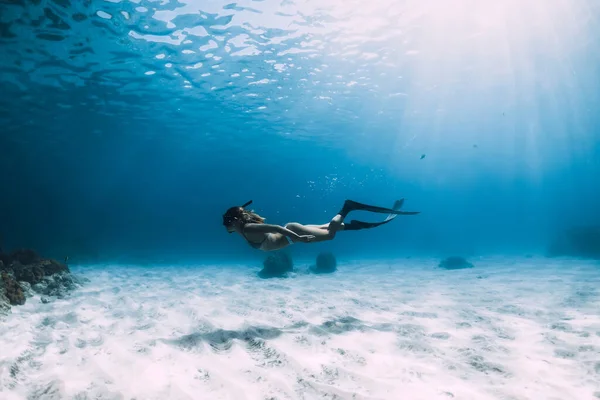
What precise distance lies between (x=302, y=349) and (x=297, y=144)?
115 feet

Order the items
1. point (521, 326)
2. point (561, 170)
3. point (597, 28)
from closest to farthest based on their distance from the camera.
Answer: point (521, 326) < point (597, 28) < point (561, 170)

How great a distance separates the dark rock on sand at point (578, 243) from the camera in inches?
897

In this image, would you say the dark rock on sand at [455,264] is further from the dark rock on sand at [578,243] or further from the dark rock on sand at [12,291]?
the dark rock on sand at [12,291]

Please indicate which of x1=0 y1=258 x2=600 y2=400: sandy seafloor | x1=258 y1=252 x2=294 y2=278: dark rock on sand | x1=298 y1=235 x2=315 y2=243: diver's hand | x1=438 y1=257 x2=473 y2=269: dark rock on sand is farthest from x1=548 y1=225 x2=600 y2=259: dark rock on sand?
x1=298 y1=235 x2=315 y2=243: diver's hand

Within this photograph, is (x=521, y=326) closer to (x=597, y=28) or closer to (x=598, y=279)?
(x=598, y=279)

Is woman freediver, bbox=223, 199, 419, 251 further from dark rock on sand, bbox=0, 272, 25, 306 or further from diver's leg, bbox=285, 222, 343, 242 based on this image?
dark rock on sand, bbox=0, 272, 25, 306

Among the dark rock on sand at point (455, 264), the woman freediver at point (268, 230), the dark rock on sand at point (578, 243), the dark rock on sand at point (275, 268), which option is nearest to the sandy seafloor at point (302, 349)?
the woman freediver at point (268, 230)

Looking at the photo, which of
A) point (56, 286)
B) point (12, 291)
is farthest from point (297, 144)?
point (12, 291)

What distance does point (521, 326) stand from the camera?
20.2 feet

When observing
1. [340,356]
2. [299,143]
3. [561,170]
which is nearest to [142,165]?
[299,143]

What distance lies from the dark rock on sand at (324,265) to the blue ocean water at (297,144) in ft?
3.85

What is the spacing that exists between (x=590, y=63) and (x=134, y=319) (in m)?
31.6

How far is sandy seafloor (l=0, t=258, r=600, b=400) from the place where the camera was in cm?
364

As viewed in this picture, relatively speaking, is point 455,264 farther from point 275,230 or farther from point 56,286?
point 56,286
